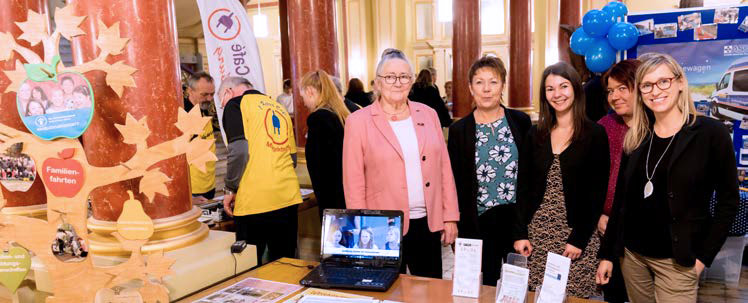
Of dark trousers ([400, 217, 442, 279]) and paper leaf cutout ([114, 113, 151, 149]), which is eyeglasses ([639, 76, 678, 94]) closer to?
dark trousers ([400, 217, 442, 279])

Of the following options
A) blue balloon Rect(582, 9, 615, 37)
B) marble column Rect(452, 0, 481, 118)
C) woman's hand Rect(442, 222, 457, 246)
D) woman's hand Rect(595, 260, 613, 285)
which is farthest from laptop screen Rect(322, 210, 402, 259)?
marble column Rect(452, 0, 481, 118)

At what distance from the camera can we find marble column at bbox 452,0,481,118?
24.8 feet

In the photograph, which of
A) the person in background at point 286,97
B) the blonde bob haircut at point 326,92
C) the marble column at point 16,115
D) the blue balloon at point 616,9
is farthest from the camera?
the person in background at point 286,97

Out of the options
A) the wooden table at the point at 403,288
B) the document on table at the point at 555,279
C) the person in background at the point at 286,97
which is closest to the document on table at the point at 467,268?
the wooden table at the point at 403,288

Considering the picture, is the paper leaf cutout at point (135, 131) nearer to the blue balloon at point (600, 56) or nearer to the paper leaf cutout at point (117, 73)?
the paper leaf cutout at point (117, 73)

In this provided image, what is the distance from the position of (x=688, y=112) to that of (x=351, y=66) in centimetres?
1180

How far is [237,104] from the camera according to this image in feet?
10.3

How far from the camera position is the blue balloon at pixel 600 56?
400 cm

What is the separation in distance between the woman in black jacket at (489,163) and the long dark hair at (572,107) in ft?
0.57

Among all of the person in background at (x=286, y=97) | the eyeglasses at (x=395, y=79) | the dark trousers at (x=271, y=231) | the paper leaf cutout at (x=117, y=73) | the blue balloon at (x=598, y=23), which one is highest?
the blue balloon at (x=598, y=23)

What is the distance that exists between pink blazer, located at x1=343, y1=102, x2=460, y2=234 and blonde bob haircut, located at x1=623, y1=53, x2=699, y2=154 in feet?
2.69

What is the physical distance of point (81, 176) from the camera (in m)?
1.73

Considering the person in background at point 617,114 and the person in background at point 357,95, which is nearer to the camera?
the person in background at point 617,114

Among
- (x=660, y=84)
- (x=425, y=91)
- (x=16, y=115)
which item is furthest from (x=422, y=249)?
(x=425, y=91)
